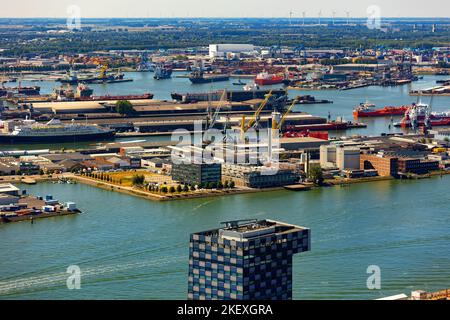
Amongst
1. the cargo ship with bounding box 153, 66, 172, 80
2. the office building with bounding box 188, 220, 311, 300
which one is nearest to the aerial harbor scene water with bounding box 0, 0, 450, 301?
the office building with bounding box 188, 220, 311, 300

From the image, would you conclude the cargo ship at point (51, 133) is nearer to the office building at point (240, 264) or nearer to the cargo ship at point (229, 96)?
the cargo ship at point (229, 96)

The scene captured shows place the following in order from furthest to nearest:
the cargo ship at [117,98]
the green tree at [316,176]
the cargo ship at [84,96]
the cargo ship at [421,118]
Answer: the cargo ship at [84,96] → the cargo ship at [117,98] → the cargo ship at [421,118] → the green tree at [316,176]

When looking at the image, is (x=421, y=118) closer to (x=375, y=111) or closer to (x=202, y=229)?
(x=375, y=111)

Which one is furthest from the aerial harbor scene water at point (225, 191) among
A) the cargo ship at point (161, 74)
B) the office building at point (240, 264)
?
the cargo ship at point (161, 74)

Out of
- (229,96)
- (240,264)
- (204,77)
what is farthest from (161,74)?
Result: (240,264)

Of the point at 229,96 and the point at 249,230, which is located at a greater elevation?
the point at 249,230

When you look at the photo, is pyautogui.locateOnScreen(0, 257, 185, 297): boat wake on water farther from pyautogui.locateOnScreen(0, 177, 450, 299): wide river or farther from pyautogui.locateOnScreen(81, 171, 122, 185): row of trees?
pyautogui.locateOnScreen(81, 171, 122, 185): row of trees

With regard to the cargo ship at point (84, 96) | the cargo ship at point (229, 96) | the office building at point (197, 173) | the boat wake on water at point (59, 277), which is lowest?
the cargo ship at point (84, 96)
